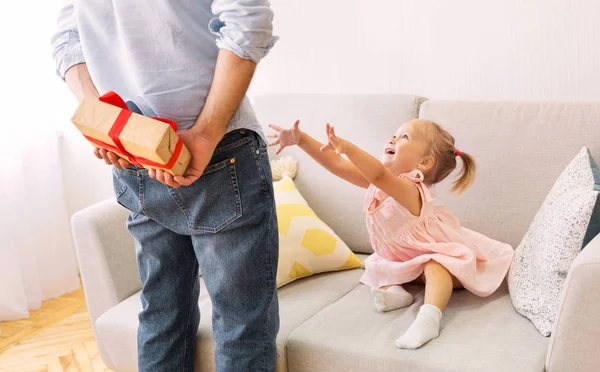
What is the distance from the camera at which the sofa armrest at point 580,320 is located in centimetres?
124

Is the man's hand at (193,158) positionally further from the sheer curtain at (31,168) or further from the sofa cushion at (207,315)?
the sheer curtain at (31,168)

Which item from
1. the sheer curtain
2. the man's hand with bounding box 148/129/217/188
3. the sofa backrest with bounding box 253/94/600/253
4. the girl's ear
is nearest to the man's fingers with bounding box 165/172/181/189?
the man's hand with bounding box 148/129/217/188

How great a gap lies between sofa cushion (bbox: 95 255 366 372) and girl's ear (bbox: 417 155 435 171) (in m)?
0.36

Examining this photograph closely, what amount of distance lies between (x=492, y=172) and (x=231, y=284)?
2.84 ft

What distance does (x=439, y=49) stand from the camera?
85.5 inches

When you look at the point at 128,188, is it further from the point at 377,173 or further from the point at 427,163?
the point at 427,163

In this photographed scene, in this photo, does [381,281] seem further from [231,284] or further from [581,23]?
[581,23]

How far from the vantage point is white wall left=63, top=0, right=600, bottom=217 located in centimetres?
199

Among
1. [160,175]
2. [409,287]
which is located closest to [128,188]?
[160,175]

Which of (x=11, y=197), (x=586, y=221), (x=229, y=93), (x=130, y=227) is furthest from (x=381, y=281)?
(x=11, y=197)

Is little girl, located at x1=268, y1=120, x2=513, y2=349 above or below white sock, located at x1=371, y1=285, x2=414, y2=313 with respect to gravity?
above

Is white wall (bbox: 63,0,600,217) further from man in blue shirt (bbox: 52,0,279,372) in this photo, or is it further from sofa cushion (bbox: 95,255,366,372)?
man in blue shirt (bbox: 52,0,279,372)

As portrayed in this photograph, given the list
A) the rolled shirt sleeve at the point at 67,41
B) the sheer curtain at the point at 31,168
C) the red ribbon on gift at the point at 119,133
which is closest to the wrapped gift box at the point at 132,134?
the red ribbon on gift at the point at 119,133

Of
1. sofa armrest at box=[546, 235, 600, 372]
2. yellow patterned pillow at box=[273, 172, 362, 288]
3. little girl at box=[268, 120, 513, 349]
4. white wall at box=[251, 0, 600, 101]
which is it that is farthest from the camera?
white wall at box=[251, 0, 600, 101]
